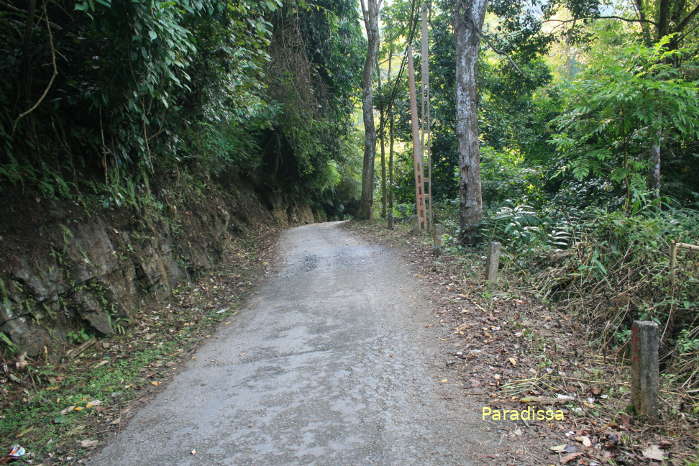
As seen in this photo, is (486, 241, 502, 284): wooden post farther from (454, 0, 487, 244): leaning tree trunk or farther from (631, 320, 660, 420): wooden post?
(631, 320, 660, 420): wooden post

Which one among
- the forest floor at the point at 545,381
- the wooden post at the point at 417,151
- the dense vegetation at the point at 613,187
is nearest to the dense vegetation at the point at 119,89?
the wooden post at the point at 417,151

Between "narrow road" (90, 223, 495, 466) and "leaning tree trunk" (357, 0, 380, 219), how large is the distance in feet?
37.2

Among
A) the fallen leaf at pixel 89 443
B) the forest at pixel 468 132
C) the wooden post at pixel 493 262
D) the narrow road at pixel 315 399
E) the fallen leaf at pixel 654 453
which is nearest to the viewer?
the fallen leaf at pixel 654 453

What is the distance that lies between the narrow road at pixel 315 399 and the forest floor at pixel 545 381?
1.01ft

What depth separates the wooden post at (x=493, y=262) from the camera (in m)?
7.14

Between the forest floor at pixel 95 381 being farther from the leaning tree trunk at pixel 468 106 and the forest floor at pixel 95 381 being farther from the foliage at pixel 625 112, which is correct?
the foliage at pixel 625 112

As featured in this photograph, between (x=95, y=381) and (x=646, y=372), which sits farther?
(x=95, y=381)

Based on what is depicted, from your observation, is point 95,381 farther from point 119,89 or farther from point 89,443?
point 119,89

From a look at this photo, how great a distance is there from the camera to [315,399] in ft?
14.0

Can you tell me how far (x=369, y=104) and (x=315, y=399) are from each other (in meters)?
15.2

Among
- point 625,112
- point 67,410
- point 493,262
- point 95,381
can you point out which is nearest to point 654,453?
point 493,262

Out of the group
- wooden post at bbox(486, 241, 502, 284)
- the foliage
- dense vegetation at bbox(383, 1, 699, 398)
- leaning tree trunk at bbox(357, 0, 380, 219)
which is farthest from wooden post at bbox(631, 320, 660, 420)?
leaning tree trunk at bbox(357, 0, 380, 219)

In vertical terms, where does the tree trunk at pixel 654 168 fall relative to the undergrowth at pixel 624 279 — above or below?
above

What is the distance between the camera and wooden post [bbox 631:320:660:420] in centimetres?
346
